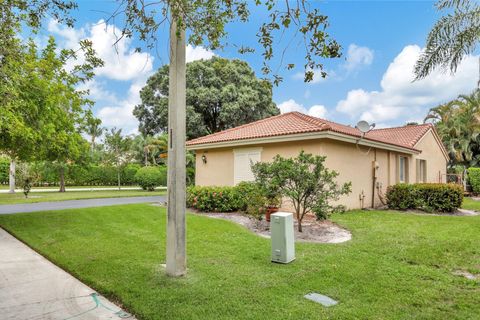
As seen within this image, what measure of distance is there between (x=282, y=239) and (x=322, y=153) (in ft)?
22.2

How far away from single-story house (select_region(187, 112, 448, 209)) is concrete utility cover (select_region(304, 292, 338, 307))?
8026 millimetres

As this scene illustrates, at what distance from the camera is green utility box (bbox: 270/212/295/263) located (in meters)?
6.11

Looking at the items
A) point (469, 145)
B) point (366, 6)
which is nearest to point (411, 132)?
point (469, 145)

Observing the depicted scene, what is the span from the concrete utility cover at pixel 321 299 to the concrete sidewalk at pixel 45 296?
7.90 ft

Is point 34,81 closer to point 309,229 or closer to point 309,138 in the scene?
point 309,229

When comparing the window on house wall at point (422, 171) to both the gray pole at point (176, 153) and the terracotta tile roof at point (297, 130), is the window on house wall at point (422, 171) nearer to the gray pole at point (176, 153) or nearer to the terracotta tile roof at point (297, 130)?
the terracotta tile roof at point (297, 130)

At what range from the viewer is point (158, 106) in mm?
32750

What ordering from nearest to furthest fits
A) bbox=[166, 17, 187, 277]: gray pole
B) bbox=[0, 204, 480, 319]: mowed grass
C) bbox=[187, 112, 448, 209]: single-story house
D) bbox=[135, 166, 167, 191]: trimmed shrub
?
1. bbox=[0, 204, 480, 319]: mowed grass
2. bbox=[166, 17, 187, 277]: gray pole
3. bbox=[187, 112, 448, 209]: single-story house
4. bbox=[135, 166, 167, 191]: trimmed shrub

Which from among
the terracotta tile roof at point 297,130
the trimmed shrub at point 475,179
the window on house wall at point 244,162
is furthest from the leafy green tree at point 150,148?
the trimmed shrub at point 475,179

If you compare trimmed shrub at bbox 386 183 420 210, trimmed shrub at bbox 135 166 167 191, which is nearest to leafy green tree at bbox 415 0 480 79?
trimmed shrub at bbox 386 183 420 210

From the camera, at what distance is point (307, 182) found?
849 centimetres

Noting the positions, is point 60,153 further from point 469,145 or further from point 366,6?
point 469,145

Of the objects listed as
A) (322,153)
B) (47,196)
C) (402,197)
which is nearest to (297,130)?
(322,153)

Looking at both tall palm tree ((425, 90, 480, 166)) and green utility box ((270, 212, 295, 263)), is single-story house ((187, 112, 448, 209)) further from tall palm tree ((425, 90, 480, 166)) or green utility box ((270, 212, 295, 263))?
tall palm tree ((425, 90, 480, 166))
